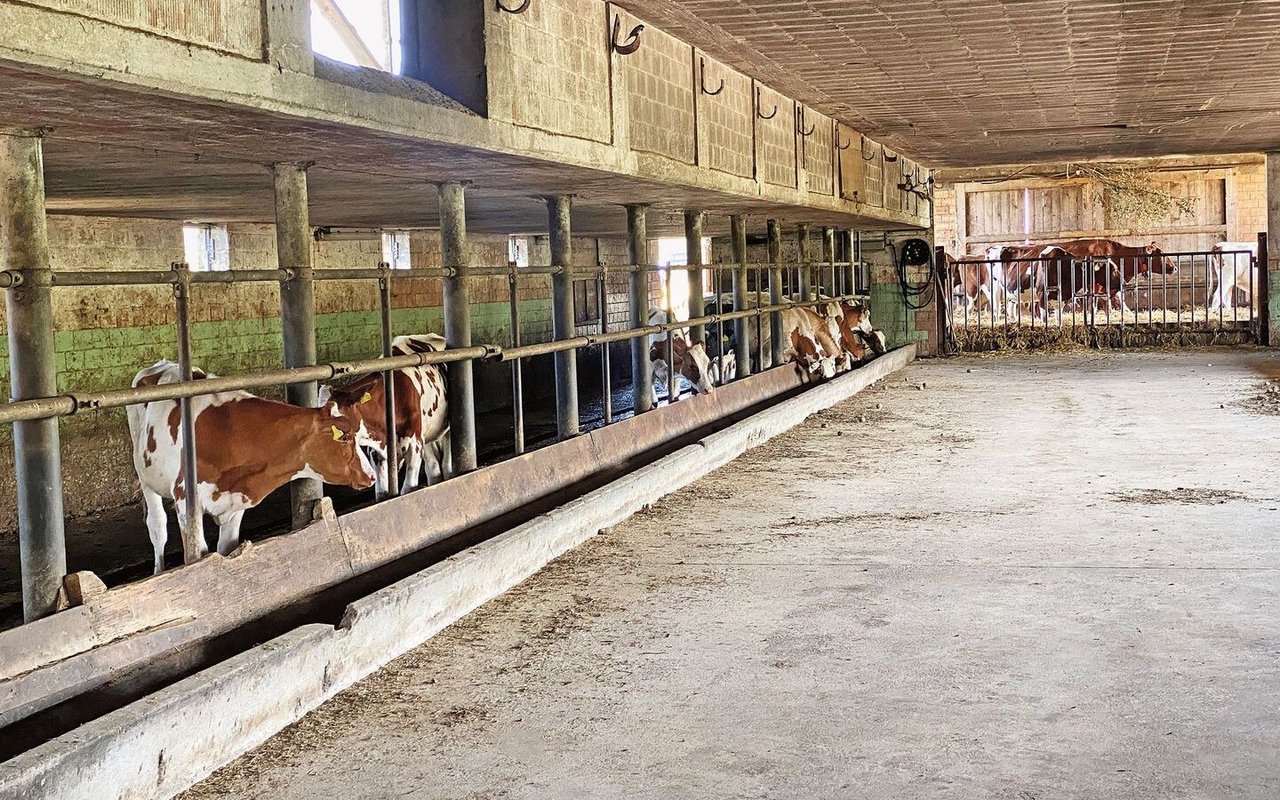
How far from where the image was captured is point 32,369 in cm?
468

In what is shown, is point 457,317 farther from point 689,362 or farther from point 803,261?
point 803,261

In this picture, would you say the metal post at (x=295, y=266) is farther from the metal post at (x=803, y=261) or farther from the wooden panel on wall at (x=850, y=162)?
the metal post at (x=803, y=261)

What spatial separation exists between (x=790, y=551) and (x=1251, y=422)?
263 inches

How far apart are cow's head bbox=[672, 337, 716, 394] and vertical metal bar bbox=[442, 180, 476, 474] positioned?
181 inches

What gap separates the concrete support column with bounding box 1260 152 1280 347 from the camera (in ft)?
69.7

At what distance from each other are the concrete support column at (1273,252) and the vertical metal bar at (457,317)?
17439 mm

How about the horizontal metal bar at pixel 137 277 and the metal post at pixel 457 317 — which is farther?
the metal post at pixel 457 317

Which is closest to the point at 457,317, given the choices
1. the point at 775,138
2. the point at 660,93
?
the point at 660,93

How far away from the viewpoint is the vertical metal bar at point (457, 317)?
7.87 m

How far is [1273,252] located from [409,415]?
685 inches

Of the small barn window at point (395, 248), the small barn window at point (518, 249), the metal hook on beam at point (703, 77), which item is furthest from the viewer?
the small barn window at point (518, 249)

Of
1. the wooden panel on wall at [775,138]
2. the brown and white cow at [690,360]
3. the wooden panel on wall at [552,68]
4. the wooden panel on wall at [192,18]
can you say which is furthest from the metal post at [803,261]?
the wooden panel on wall at [192,18]

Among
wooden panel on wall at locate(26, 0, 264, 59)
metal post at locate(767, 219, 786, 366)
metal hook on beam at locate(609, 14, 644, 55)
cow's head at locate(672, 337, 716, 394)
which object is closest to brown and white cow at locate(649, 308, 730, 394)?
cow's head at locate(672, 337, 716, 394)

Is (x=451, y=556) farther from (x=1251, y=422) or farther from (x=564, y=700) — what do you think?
(x=1251, y=422)
